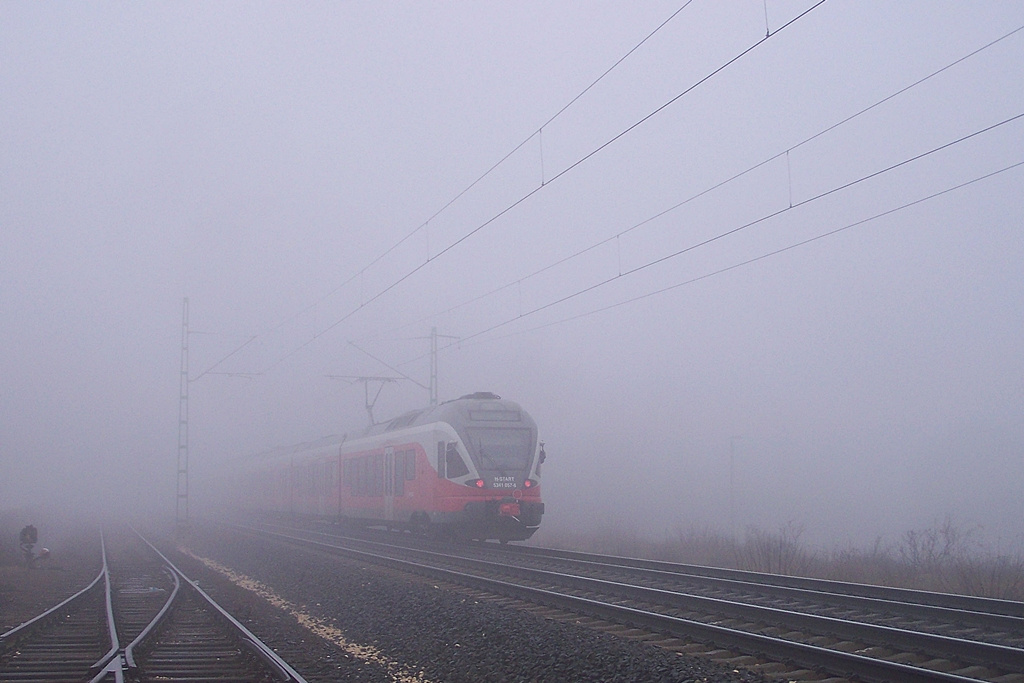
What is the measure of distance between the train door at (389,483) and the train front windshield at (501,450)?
400 cm

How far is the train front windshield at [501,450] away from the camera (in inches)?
812

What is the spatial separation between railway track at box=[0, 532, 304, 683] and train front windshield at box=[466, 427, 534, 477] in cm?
713

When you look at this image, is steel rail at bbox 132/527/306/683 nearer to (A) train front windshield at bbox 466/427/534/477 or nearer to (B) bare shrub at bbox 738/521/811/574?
(A) train front windshield at bbox 466/427/534/477

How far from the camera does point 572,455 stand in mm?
56031

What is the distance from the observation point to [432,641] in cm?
981

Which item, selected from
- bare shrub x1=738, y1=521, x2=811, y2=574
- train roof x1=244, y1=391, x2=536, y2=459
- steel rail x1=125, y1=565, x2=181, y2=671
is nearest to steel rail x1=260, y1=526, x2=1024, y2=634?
bare shrub x1=738, y1=521, x2=811, y2=574

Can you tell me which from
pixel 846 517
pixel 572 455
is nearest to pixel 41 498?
pixel 572 455

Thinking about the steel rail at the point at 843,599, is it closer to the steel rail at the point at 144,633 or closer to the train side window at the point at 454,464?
the train side window at the point at 454,464

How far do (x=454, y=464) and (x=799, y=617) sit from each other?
478 inches

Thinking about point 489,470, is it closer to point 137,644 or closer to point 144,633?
point 144,633

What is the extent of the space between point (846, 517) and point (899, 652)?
35.6 meters

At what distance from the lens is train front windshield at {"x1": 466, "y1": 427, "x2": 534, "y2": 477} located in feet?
67.7

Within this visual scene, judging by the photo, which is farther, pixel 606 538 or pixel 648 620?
pixel 606 538

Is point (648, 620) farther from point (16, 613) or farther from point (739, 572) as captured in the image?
point (16, 613)
